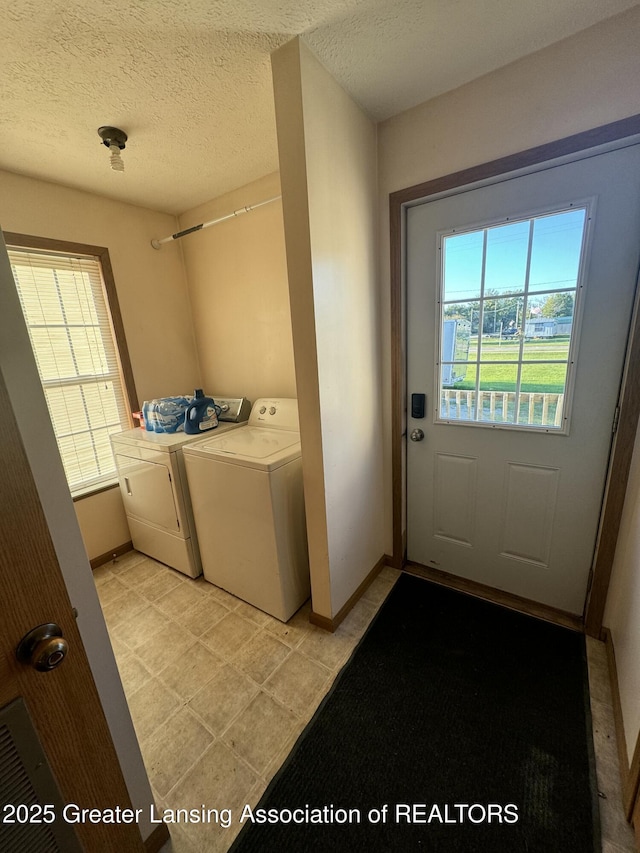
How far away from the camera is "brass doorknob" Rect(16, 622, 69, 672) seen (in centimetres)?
61

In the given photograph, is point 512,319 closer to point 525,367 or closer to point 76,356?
point 525,367

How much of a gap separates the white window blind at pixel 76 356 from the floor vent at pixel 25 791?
1917mm

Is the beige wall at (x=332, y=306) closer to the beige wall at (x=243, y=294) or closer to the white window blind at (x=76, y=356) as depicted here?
the beige wall at (x=243, y=294)

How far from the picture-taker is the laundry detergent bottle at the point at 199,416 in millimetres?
2176

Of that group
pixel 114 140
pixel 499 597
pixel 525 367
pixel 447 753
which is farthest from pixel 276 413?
pixel 447 753

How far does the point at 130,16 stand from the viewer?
1055 millimetres

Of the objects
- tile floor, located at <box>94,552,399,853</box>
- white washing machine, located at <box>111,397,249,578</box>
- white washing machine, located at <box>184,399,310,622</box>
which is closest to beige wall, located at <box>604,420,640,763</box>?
tile floor, located at <box>94,552,399,853</box>

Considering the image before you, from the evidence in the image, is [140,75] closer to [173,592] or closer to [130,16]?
[130,16]

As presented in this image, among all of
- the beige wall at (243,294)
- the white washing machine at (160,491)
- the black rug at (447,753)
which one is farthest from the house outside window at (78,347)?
the black rug at (447,753)

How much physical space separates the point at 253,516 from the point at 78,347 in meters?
1.70

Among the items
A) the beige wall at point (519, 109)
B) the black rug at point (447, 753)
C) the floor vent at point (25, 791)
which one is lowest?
the black rug at point (447, 753)

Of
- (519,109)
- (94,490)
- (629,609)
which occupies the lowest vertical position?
(629,609)

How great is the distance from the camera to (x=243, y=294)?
2439 millimetres

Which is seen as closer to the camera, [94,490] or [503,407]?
[503,407]
